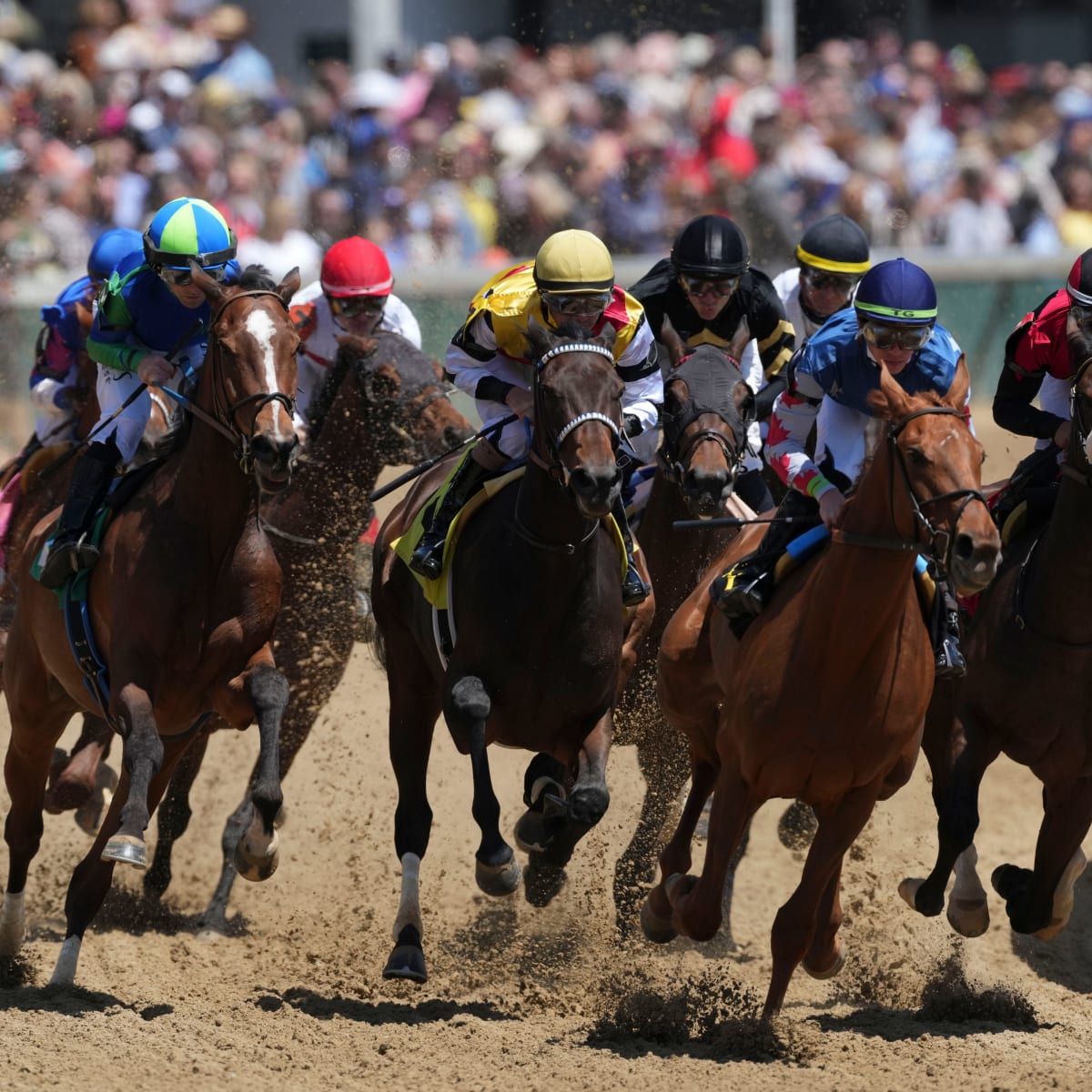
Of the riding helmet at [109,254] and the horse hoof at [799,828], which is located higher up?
the riding helmet at [109,254]

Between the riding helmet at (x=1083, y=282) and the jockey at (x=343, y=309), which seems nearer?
the riding helmet at (x=1083, y=282)

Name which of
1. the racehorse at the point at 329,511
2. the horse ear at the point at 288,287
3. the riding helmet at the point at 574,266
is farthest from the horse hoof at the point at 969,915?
the horse ear at the point at 288,287

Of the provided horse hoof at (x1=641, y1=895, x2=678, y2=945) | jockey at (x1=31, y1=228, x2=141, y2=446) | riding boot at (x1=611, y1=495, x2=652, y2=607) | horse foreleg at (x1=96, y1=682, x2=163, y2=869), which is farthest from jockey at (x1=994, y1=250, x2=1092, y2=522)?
jockey at (x1=31, y1=228, x2=141, y2=446)

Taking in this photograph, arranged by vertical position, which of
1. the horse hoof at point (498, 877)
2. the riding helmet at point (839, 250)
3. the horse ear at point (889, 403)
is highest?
the riding helmet at point (839, 250)

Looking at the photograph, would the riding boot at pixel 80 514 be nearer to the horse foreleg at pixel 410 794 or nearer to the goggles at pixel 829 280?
the horse foreleg at pixel 410 794

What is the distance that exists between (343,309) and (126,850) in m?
3.19

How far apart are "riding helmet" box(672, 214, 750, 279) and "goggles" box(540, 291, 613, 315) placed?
123 cm

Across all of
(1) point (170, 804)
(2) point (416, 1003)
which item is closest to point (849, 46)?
(1) point (170, 804)

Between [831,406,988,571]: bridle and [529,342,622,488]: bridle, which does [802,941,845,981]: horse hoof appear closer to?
[831,406,988,571]: bridle

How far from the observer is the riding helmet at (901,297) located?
666 cm

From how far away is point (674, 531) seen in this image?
26.7 feet

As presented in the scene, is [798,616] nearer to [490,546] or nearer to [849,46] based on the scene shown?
[490,546]

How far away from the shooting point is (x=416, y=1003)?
24.2 feet

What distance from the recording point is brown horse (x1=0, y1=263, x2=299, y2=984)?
6.92 metres
